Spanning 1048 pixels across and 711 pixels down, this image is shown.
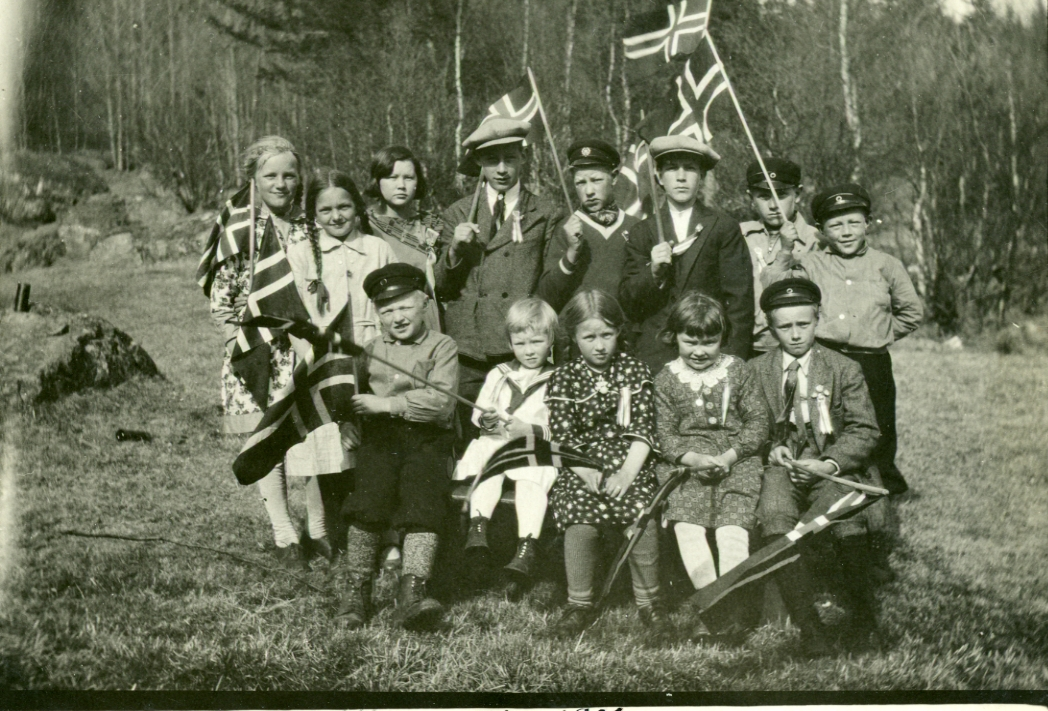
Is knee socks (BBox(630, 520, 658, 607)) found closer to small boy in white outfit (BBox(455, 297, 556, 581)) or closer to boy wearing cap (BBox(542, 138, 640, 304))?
small boy in white outfit (BBox(455, 297, 556, 581))

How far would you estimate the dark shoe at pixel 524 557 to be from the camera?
3475 millimetres

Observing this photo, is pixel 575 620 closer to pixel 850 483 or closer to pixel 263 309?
pixel 850 483

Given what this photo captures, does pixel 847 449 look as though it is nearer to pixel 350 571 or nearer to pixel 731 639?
pixel 731 639

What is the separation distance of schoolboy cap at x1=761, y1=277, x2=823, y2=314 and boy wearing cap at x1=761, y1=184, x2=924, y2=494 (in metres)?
0.35

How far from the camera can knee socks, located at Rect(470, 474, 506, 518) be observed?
3.60m

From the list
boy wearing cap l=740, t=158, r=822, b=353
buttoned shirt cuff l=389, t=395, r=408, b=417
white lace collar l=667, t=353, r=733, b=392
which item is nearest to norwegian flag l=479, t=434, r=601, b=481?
buttoned shirt cuff l=389, t=395, r=408, b=417

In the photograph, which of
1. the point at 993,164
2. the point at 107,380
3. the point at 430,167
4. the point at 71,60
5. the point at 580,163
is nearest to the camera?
the point at 580,163

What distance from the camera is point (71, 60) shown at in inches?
173

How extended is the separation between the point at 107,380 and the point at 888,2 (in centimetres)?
652

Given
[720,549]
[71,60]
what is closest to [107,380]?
[71,60]

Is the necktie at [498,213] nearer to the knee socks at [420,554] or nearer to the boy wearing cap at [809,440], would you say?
the boy wearing cap at [809,440]

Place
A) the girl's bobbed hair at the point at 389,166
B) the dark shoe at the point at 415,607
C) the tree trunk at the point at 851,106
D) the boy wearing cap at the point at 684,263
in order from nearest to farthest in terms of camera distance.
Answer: the dark shoe at the point at 415,607
the boy wearing cap at the point at 684,263
the girl's bobbed hair at the point at 389,166
the tree trunk at the point at 851,106

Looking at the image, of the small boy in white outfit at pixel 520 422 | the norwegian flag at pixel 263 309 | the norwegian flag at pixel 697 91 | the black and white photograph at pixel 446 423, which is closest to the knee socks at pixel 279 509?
the black and white photograph at pixel 446 423

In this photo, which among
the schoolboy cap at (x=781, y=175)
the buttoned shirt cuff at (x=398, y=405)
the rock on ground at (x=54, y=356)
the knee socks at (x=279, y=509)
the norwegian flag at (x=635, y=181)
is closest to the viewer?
the buttoned shirt cuff at (x=398, y=405)
